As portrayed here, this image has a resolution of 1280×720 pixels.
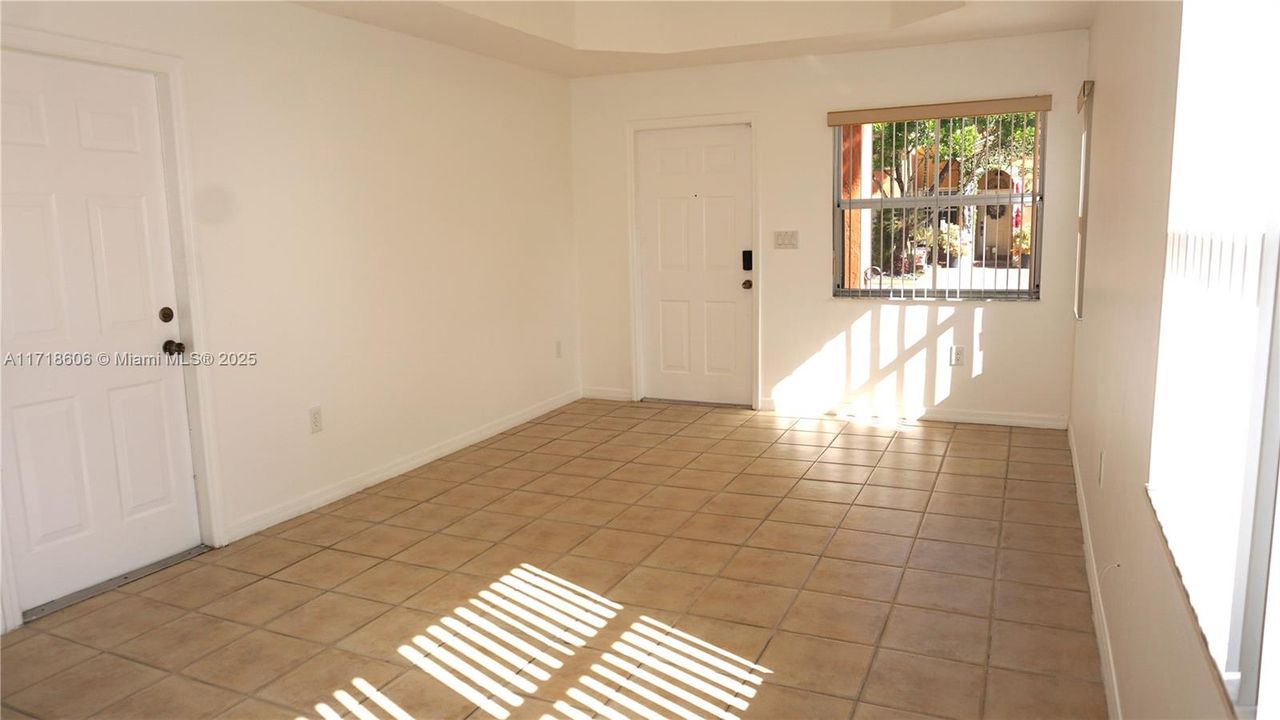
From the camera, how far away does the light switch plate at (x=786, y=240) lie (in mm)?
5852

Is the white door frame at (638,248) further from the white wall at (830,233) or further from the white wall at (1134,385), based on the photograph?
the white wall at (1134,385)

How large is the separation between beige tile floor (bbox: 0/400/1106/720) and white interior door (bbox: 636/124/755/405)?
1.69 meters

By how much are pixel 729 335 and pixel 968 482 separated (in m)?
2.28

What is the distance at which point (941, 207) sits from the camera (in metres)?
5.43

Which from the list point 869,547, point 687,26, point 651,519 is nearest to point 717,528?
point 651,519

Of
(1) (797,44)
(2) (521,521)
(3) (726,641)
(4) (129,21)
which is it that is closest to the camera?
(3) (726,641)

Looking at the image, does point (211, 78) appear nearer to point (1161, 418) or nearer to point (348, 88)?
point (348, 88)

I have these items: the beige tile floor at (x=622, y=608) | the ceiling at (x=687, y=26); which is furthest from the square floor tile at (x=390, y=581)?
the ceiling at (x=687, y=26)

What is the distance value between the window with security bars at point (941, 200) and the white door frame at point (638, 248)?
57cm

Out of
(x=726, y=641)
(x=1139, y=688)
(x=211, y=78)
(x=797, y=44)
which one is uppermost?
(x=797, y=44)

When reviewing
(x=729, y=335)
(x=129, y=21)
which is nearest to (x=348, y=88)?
(x=129, y=21)

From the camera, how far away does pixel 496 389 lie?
564cm

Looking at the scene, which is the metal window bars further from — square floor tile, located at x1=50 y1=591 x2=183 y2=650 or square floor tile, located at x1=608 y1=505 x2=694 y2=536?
square floor tile, located at x1=50 y1=591 x2=183 y2=650

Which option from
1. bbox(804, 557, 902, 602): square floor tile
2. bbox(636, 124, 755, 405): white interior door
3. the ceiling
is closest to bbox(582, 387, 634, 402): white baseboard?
bbox(636, 124, 755, 405): white interior door
